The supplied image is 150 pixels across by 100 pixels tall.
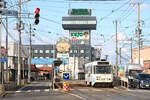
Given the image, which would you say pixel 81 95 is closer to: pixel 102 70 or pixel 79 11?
pixel 102 70

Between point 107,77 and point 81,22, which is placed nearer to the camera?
point 107,77

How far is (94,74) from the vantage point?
117 feet

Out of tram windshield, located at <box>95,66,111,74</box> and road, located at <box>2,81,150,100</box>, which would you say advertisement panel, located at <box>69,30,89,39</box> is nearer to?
tram windshield, located at <box>95,66,111,74</box>

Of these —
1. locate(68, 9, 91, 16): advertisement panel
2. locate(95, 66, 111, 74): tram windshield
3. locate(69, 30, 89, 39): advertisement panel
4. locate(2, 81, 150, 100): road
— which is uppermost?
locate(68, 9, 91, 16): advertisement panel

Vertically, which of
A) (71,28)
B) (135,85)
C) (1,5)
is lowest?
(135,85)

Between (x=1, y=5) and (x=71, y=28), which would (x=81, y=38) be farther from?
(x=1, y=5)

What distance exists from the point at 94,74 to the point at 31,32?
2603 centimetres

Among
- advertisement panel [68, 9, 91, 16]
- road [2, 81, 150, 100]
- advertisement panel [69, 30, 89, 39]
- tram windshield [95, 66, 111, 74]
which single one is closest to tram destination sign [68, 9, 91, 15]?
advertisement panel [68, 9, 91, 16]

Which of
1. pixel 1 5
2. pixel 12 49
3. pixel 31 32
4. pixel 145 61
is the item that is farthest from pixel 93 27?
pixel 1 5

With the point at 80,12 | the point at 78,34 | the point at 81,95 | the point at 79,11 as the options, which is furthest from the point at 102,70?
the point at 78,34

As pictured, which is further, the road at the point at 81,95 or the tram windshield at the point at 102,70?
the tram windshield at the point at 102,70

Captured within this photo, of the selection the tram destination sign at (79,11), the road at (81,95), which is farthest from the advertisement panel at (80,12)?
the road at (81,95)

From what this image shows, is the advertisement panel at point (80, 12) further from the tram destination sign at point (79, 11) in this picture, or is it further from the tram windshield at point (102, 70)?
the tram windshield at point (102, 70)

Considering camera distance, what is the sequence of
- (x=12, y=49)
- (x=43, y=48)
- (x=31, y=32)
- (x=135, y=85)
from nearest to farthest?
(x=135, y=85), (x=31, y=32), (x=12, y=49), (x=43, y=48)
